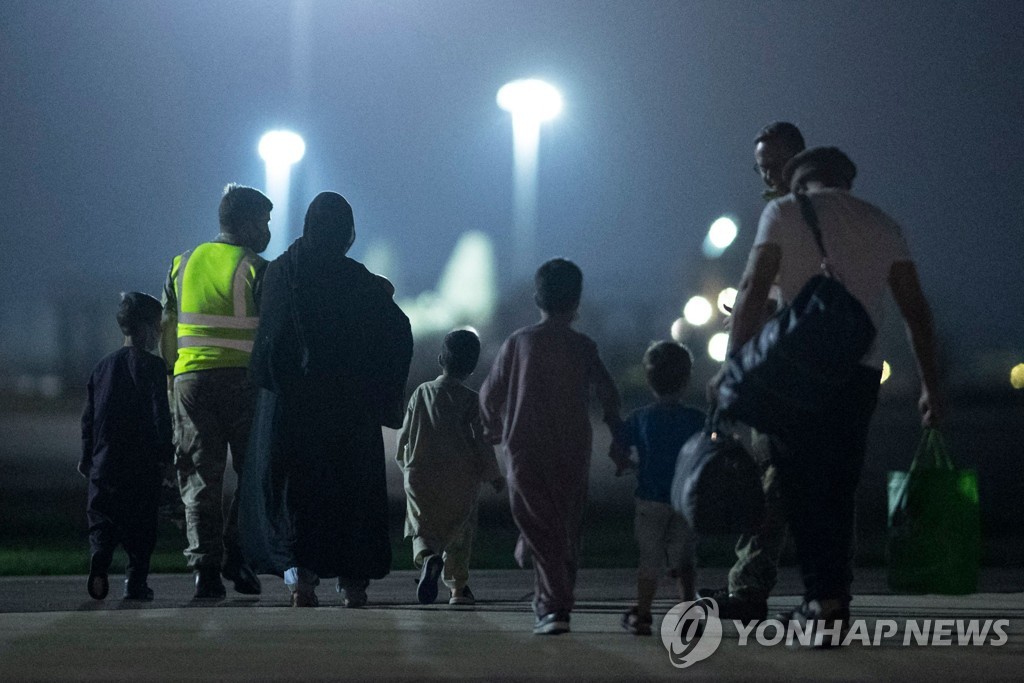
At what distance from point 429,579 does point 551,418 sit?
1874 mm

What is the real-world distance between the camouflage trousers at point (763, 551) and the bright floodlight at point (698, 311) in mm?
13106

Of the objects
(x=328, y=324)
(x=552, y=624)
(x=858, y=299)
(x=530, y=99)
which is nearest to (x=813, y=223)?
(x=858, y=299)

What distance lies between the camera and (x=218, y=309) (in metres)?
7.84

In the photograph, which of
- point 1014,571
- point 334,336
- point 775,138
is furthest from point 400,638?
point 1014,571

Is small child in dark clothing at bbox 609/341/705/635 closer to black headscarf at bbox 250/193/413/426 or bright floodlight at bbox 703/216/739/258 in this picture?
black headscarf at bbox 250/193/413/426

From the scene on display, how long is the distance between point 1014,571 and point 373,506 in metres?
5.21

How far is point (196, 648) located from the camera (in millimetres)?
5492

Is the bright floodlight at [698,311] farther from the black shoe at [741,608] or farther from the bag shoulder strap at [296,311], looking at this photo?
the black shoe at [741,608]

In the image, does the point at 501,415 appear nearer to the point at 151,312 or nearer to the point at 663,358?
the point at 663,358

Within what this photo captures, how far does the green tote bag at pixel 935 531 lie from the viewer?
5.78 meters

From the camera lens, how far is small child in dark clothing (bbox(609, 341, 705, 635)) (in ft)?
20.7

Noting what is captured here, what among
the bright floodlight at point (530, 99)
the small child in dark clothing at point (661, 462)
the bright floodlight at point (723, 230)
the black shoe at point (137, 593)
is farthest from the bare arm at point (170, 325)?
the bright floodlight at point (530, 99)

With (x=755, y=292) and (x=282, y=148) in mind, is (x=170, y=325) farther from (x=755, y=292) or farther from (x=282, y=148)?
(x=282, y=148)

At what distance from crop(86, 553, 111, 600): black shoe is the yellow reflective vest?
1.16 meters
